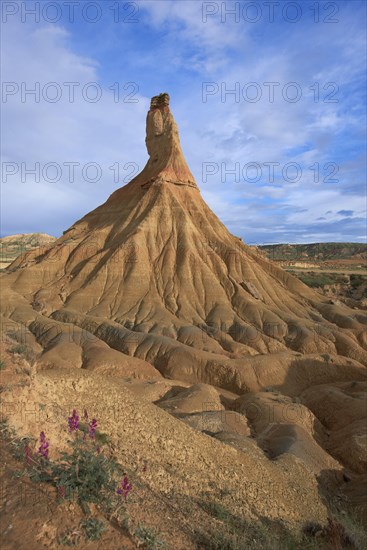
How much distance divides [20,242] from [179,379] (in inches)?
4296

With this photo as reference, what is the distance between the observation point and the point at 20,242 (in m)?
121

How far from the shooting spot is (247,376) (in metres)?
24.1

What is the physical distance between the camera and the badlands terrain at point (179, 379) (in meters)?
6.12

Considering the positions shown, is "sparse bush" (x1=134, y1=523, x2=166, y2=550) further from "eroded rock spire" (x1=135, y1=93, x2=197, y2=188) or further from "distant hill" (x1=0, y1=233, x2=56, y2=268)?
"distant hill" (x1=0, y1=233, x2=56, y2=268)

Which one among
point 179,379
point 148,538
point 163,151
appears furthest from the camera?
point 163,151

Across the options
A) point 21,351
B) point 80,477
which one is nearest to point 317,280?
point 21,351

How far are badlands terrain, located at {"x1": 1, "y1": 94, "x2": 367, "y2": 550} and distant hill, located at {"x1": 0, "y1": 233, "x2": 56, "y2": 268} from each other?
63.9 m

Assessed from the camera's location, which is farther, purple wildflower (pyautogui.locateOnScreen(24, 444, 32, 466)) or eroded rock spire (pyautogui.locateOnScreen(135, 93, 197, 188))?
eroded rock spire (pyautogui.locateOnScreen(135, 93, 197, 188))

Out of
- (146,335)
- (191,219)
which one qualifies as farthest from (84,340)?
(191,219)

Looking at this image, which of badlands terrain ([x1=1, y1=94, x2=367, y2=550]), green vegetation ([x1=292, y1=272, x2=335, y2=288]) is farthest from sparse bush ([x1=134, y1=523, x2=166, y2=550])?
green vegetation ([x1=292, y1=272, x2=335, y2=288])

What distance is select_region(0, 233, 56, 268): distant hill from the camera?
103475 millimetres

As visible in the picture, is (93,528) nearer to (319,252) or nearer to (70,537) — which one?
(70,537)

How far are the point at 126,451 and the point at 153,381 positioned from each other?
15.1 m

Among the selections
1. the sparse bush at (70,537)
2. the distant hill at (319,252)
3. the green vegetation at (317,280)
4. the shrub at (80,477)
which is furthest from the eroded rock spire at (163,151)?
the distant hill at (319,252)
